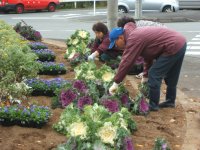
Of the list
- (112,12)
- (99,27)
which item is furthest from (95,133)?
(112,12)

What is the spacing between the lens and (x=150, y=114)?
6.43 meters

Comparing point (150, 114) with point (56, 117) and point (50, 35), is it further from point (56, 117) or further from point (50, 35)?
point (50, 35)

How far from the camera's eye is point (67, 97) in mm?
6191

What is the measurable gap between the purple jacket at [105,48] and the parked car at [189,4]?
73.6 ft

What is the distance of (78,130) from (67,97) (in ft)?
6.50

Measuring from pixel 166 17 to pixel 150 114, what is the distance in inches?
722

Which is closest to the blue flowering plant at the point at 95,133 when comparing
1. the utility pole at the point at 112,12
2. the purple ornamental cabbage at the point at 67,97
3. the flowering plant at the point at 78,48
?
the purple ornamental cabbage at the point at 67,97

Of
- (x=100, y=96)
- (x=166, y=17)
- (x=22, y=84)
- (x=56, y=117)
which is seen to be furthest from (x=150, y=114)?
(x=166, y=17)

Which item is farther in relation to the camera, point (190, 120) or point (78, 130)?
point (190, 120)

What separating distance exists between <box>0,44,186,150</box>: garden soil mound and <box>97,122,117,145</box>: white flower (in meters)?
0.87

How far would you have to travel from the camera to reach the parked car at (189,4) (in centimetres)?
3082

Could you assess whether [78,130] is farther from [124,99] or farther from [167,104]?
[167,104]

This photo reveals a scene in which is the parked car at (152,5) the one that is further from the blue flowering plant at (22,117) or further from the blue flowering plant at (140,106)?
the blue flowering plant at (22,117)

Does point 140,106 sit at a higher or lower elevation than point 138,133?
higher
